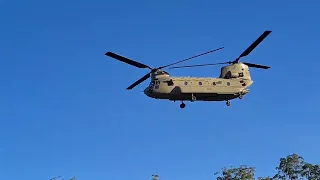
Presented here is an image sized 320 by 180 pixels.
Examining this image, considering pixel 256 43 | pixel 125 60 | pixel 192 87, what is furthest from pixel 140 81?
pixel 256 43

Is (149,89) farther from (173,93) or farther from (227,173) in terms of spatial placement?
(227,173)

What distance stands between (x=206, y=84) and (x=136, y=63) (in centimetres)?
707

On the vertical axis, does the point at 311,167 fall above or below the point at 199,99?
above

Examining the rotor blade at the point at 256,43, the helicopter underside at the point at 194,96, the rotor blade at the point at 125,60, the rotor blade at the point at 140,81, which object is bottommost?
the helicopter underside at the point at 194,96

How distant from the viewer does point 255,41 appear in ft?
180

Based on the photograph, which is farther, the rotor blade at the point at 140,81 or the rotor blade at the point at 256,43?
the rotor blade at the point at 140,81

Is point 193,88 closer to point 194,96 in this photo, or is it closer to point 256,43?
point 194,96

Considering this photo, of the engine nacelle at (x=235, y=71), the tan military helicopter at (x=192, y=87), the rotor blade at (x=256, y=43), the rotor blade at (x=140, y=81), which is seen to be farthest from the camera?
the engine nacelle at (x=235, y=71)

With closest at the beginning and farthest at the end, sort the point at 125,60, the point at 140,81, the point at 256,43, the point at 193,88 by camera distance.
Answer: the point at 125,60 < the point at 193,88 < the point at 256,43 < the point at 140,81

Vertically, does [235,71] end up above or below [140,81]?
above

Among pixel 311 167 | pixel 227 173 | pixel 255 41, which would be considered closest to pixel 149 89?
pixel 255 41

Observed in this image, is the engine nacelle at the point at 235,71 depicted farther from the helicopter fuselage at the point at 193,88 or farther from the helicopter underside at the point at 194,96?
the helicopter underside at the point at 194,96

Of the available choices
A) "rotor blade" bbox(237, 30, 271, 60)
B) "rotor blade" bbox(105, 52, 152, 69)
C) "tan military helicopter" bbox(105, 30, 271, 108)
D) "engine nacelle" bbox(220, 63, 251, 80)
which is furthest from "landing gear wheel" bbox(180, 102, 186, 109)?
"rotor blade" bbox(237, 30, 271, 60)

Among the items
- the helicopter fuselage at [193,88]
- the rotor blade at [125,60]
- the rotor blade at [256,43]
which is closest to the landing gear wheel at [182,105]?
the helicopter fuselage at [193,88]
